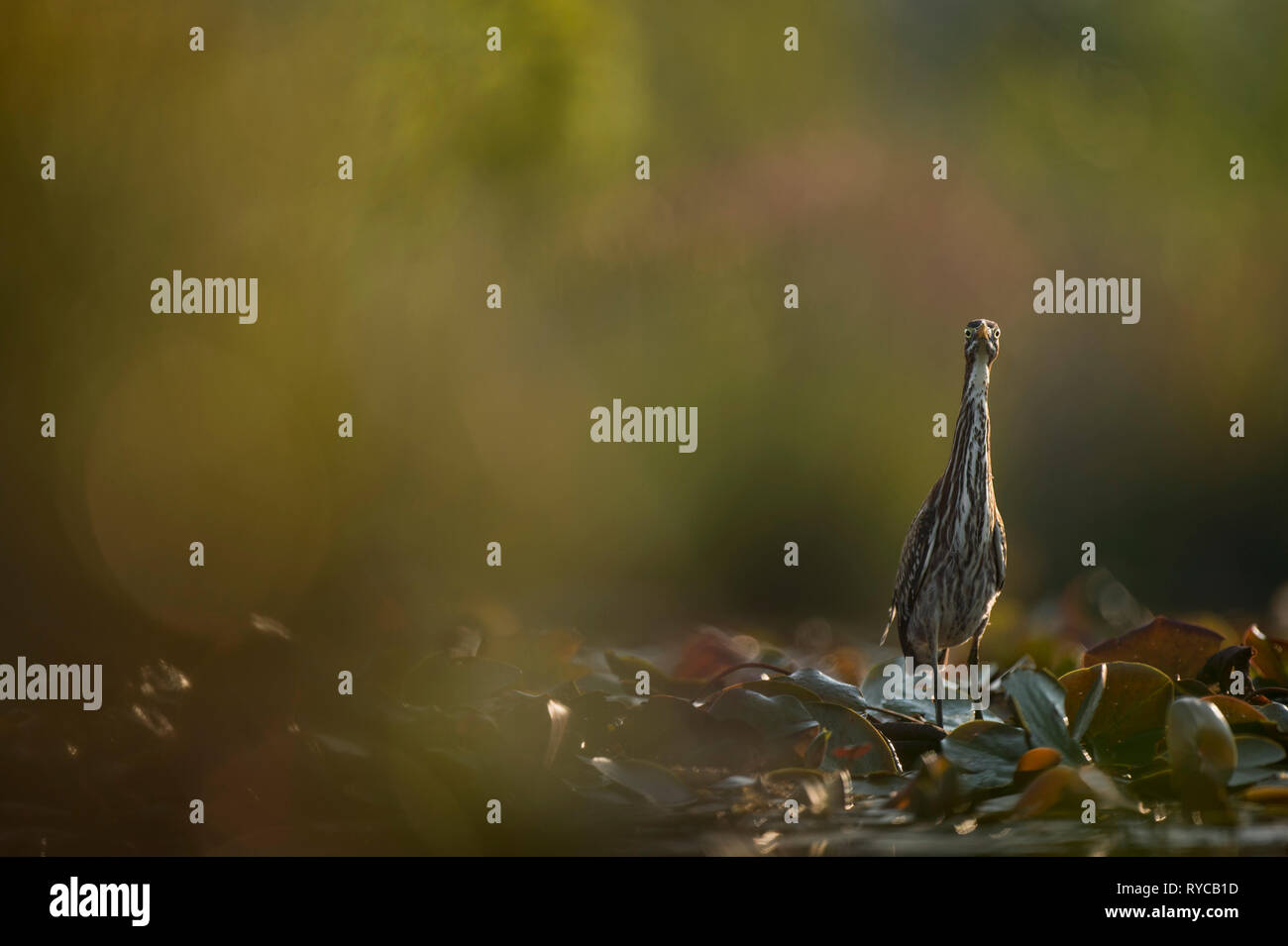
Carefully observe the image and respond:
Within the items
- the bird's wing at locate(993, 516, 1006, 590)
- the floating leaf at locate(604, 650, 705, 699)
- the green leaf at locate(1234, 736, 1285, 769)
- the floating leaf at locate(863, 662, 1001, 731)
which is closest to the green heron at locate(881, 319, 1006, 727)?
the bird's wing at locate(993, 516, 1006, 590)

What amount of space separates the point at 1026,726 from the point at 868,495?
3145mm

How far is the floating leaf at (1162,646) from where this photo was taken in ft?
5.86

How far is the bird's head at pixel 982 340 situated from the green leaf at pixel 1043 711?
2.71 feet

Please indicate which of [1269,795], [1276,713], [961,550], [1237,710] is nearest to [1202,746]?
[1269,795]

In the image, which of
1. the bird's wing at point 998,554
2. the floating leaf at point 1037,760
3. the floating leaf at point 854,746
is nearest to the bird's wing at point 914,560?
the bird's wing at point 998,554

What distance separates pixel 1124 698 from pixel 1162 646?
294 mm

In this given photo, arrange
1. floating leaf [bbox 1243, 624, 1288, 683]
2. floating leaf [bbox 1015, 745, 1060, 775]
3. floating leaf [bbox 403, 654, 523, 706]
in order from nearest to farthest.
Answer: floating leaf [bbox 1015, 745, 1060, 775]
floating leaf [bbox 403, 654, 523, 706]
floating leaf [bbox 1243, 624, 1288, 683]

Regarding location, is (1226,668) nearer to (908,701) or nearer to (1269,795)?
(1269,795)

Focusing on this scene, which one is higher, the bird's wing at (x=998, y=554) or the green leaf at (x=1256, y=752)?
the bird's wing at (x=998, y=554)

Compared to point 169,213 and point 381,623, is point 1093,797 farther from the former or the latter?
point 169,213

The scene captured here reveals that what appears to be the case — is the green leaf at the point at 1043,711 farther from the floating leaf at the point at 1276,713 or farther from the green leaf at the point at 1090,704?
the floating leaf at the point at 1276,713

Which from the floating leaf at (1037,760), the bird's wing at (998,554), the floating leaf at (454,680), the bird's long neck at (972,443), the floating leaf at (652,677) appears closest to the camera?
the floating leaf at (1037,760)

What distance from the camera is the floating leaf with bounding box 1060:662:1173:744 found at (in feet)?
5.09

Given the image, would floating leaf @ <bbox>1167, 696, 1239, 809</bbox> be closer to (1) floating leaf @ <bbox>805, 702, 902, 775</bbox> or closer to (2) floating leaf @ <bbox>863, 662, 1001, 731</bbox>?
(1) floating leaf @ <bbox>805, 702, 902, 775</bbox>
